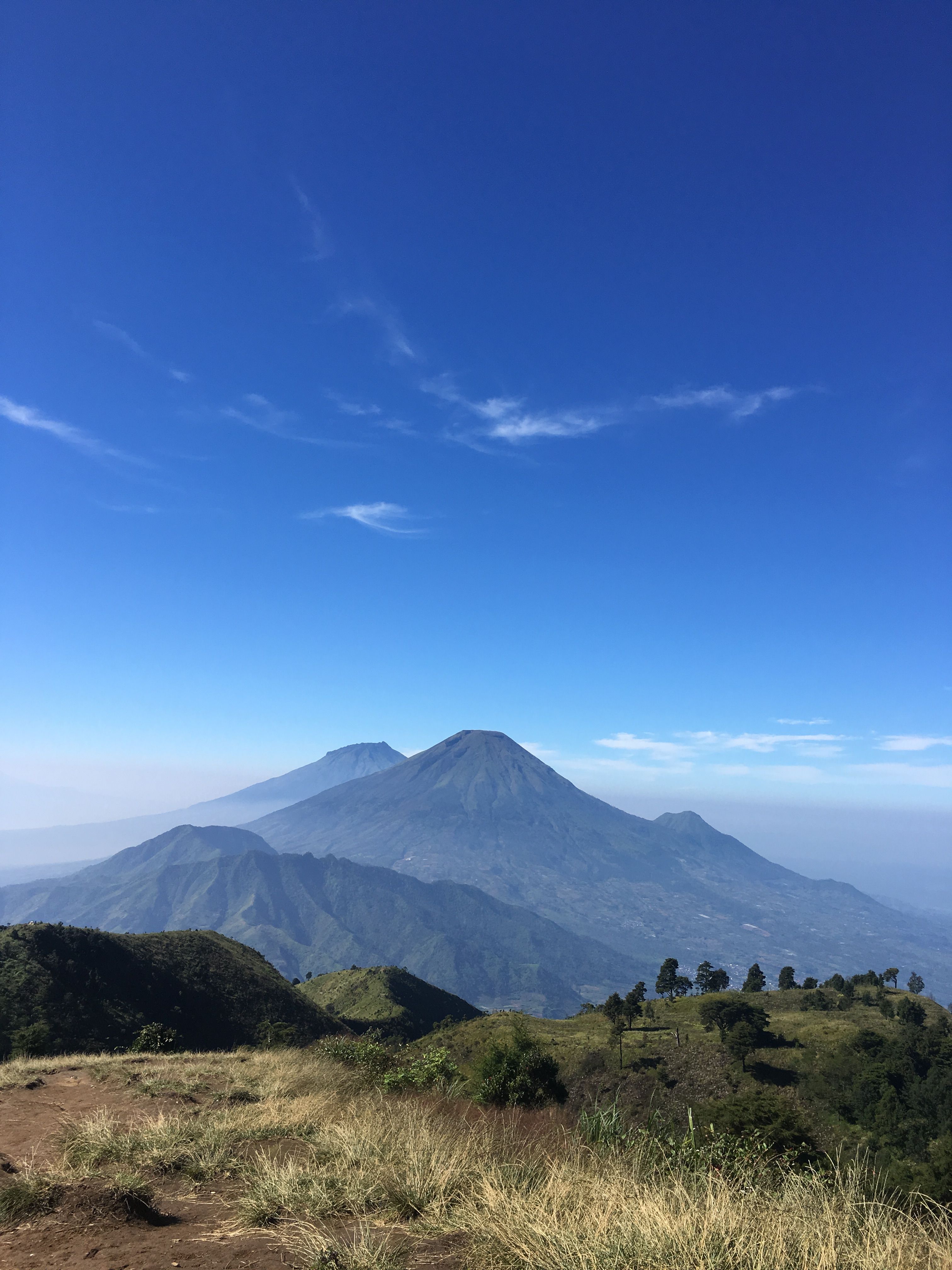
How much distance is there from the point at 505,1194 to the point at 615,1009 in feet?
287

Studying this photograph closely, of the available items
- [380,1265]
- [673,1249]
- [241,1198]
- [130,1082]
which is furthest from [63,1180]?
[130,1082]

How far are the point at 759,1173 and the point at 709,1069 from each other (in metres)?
66.3

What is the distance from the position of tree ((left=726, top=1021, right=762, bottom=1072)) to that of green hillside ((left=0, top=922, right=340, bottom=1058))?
45.6 meters

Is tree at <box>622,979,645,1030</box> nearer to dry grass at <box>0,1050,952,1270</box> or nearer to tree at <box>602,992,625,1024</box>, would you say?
tree at <box>602,992,625,1024</box>

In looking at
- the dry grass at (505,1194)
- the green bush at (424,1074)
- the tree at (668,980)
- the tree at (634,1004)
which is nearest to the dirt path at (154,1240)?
the dry grass at (505,1194)

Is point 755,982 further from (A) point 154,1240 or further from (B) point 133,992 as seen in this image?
(A) point 154,1240

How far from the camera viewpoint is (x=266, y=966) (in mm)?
92125

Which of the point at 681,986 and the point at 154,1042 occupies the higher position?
the point at 154,1042

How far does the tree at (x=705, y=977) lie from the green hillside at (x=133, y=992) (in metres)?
67.5

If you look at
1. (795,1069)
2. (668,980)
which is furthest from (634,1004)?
(795,1069)

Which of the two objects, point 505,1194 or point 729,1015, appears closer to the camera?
point 505,1194

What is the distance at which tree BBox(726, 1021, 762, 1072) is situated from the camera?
5909 cm

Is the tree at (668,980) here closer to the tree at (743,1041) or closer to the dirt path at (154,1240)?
the tree at (743,1041)

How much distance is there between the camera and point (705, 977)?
10806 centimetres
